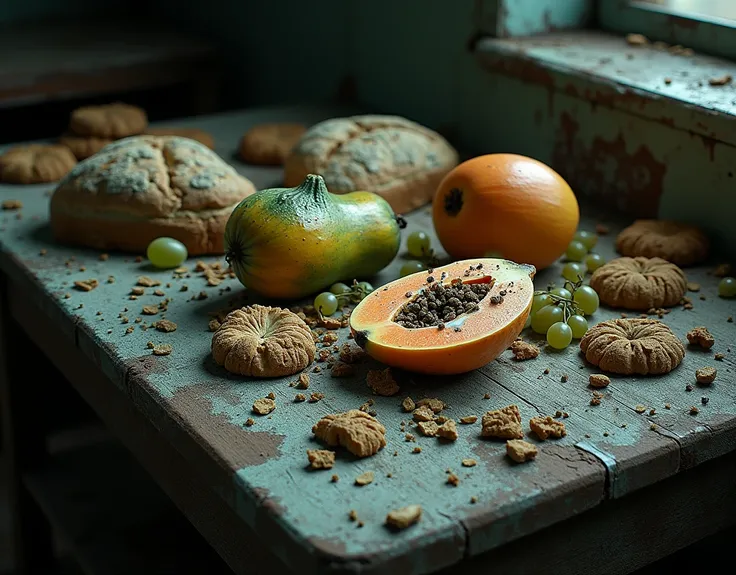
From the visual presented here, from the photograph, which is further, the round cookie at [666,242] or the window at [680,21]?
the window at [680,21]

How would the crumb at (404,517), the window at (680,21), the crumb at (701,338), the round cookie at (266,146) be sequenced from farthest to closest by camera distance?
the round cookie at (266,146)
the window at (680,21)
the crumb at (701,338)
the crumb at (404,517)

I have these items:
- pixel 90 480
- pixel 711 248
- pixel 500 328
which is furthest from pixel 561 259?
pixel 90 480

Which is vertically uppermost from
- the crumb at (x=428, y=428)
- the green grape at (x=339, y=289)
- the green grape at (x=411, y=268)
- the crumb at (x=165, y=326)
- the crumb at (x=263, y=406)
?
the green grape at (x=411, y=268)

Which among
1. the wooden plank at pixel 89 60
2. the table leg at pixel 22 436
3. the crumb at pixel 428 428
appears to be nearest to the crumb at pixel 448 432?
the crumb at pixel 428 428

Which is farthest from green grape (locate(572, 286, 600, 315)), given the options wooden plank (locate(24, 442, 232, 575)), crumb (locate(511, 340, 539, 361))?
wooden plank (locate(24, 442, 232, 575))

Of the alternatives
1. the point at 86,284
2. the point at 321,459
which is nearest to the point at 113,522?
the point at 86,284

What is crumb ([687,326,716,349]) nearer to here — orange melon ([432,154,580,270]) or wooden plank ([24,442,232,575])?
orange melon ([432,154,580,270])

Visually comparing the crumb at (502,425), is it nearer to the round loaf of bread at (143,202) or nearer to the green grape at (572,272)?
the green grape at (572,272)
